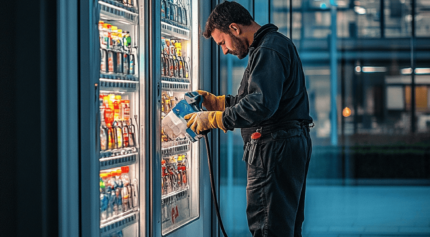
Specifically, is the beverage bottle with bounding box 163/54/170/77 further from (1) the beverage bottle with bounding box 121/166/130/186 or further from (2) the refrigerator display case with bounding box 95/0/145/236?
(1) the beverage bottle with bounding box 121/166/130/186

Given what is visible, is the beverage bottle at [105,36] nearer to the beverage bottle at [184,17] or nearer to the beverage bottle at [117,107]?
the beverage bottle at [117,107]

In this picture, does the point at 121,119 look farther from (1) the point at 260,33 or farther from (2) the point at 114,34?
(1) the point at 260,33

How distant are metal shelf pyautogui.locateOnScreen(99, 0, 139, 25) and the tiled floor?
200 centimetres

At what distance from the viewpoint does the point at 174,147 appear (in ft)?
11.3

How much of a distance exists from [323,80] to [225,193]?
5.62 meters

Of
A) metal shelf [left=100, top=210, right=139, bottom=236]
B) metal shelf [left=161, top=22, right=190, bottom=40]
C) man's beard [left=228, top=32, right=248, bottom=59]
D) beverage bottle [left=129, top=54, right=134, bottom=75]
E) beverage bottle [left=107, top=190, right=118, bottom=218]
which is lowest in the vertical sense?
metal shelf [left=100, top=210, right=139, bottom=236]

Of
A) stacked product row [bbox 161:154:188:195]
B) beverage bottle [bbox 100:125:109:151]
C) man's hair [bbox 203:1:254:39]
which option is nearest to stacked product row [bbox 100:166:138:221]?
beverage bottle [bbox 100:125:109:151]

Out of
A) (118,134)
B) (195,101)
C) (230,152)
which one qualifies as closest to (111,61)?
(118,134)

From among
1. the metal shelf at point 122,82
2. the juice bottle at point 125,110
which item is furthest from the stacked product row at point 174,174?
the metal shelf at point 122,82

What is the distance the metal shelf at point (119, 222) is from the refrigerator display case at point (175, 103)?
0.48 metres

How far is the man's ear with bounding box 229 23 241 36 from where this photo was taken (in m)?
2.55

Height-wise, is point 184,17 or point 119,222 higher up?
point 184,17

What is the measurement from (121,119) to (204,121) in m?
0.67

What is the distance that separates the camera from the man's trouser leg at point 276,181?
2352 mm
